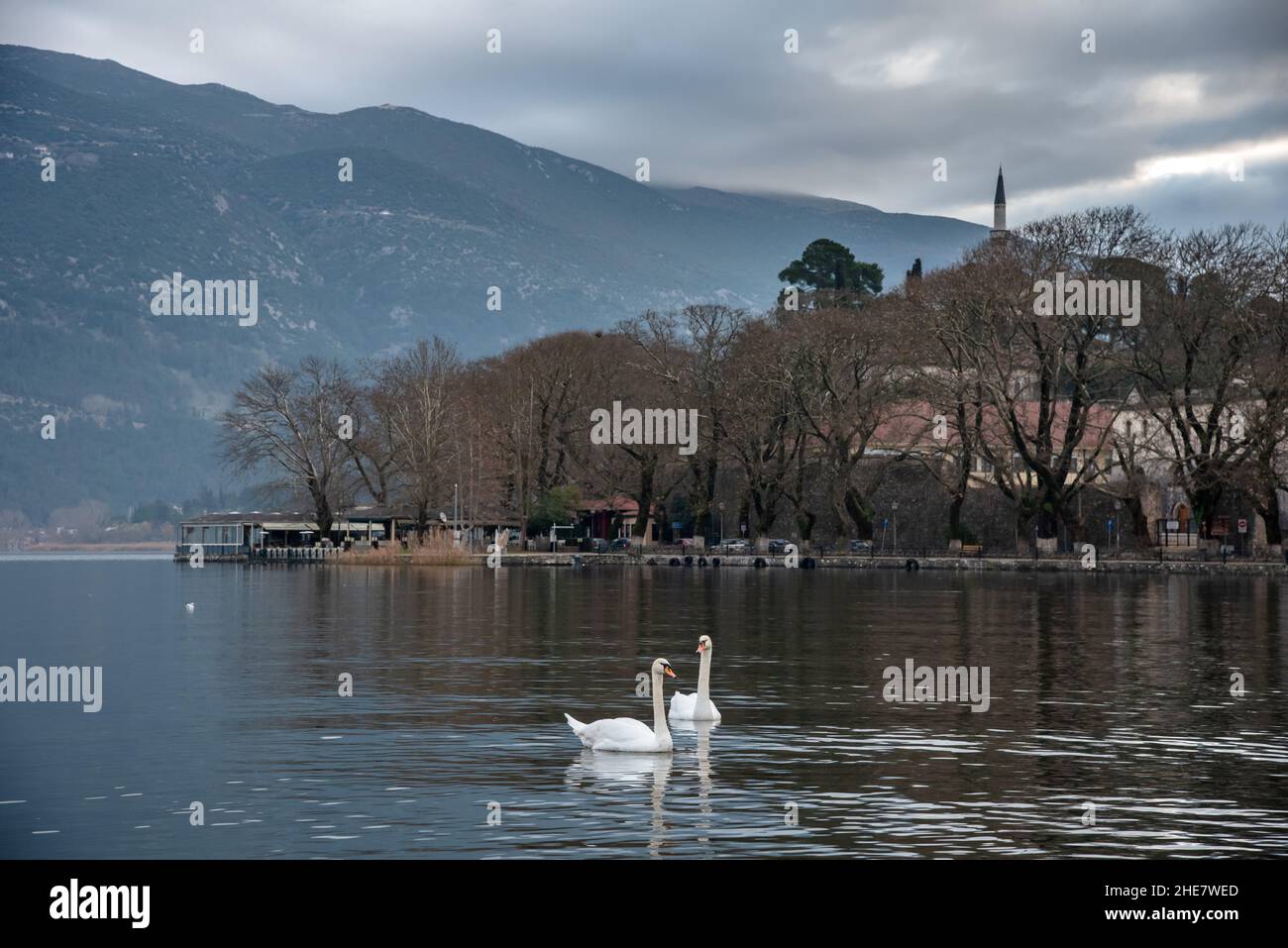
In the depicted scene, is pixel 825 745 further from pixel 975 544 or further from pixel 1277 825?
pixel 975 544

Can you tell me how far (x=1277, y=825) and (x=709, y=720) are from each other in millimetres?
10094

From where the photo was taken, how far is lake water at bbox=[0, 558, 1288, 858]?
1734 centimetres

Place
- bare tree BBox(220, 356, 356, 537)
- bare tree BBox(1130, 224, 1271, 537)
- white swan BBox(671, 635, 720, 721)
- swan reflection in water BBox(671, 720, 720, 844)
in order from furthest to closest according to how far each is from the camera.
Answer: bare tree BBox(220, 356, 356, 537) < bare tree BBox(1130, 224, 1271, 537) < white swan BBox(671, 635, 720, 721) < swan reflection in water BBox(671, 720, 720, 844)

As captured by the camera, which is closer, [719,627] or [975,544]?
[719,627]

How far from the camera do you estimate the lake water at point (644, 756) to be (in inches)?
683

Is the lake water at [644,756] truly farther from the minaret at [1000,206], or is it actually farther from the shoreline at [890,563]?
the minaret at [1000,206]

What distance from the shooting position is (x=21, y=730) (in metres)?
26.3

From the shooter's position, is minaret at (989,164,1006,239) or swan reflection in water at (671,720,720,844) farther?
minaret at (989,164,1006,239)

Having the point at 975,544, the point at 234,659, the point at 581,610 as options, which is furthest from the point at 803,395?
the point at 234,659

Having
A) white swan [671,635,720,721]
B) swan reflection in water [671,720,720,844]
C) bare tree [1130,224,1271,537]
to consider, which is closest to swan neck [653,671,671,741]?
swan reflection in water [671,720,720,844]

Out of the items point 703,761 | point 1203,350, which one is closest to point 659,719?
point 703,761

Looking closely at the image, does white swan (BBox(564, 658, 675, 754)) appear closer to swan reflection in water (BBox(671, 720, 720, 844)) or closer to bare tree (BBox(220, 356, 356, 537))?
swan reflection in water (BBox(671, 720, 720, 844))

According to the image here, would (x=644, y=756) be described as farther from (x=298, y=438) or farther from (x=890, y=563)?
(x=298, y=438)

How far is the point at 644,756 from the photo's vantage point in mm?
22516
